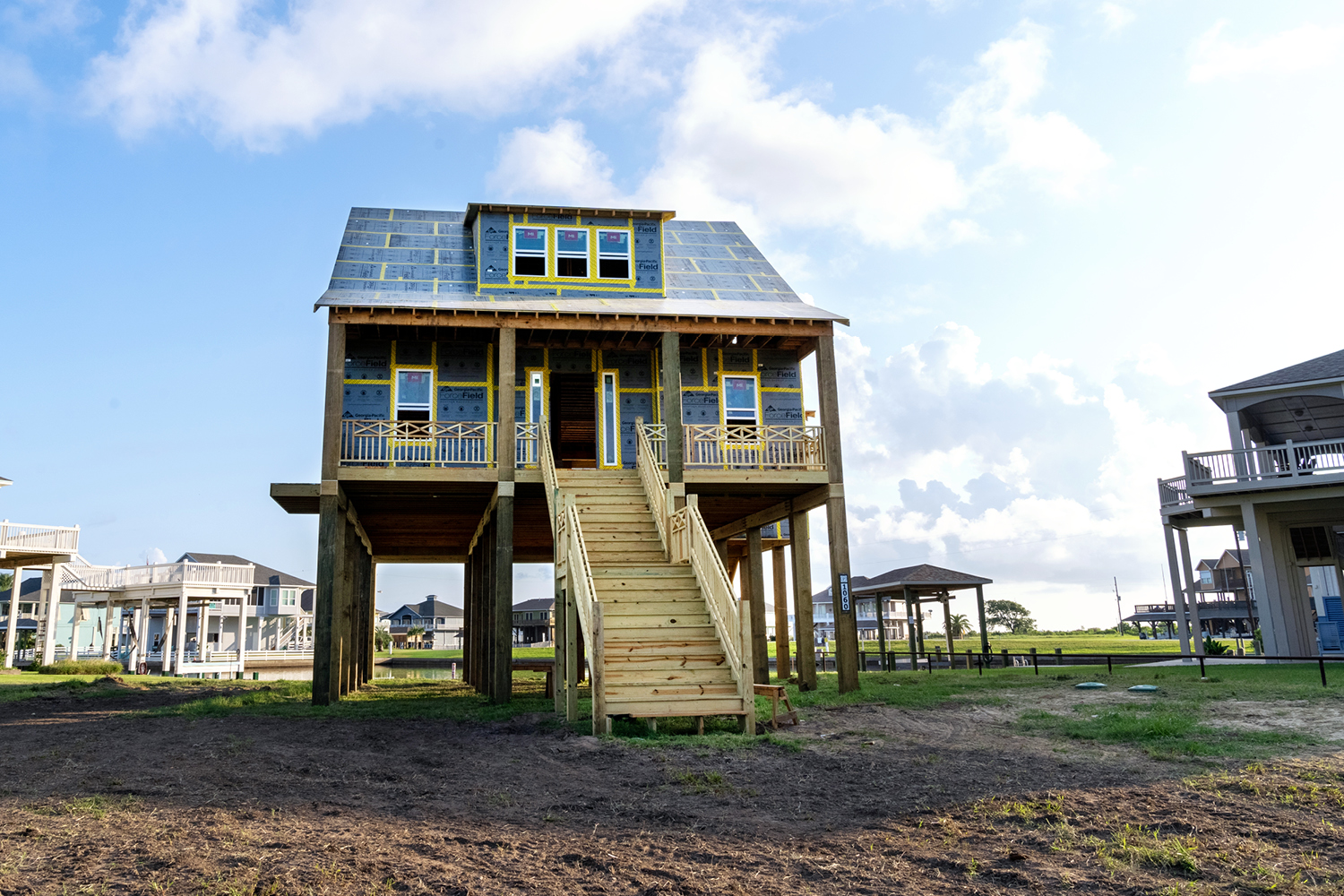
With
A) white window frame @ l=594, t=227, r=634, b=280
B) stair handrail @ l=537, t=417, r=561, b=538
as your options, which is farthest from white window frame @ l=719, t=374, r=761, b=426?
stair handrail @ l=537, t=417, r=561, b=538

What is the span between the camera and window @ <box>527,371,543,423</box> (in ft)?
66.1

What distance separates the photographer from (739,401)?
69.3ft

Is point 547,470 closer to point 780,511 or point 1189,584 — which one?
point 780,511

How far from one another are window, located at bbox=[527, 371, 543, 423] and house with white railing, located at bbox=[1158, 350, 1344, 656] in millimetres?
16422

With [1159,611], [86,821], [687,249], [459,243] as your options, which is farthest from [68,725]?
[1159,611]

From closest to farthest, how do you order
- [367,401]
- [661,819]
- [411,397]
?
[661,819] → [367,401] → [411,397]

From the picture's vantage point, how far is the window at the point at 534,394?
20141mm

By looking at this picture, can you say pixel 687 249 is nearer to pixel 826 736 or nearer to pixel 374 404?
Answer: pixel 374 404

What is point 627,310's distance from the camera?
17922 millimetres

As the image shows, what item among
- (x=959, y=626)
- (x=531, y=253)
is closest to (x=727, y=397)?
(x=531, y=253)

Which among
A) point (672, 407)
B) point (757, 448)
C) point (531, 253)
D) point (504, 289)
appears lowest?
point (757, 448)

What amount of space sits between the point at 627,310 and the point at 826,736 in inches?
386

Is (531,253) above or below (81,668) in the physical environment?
above

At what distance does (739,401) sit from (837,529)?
193 inches
